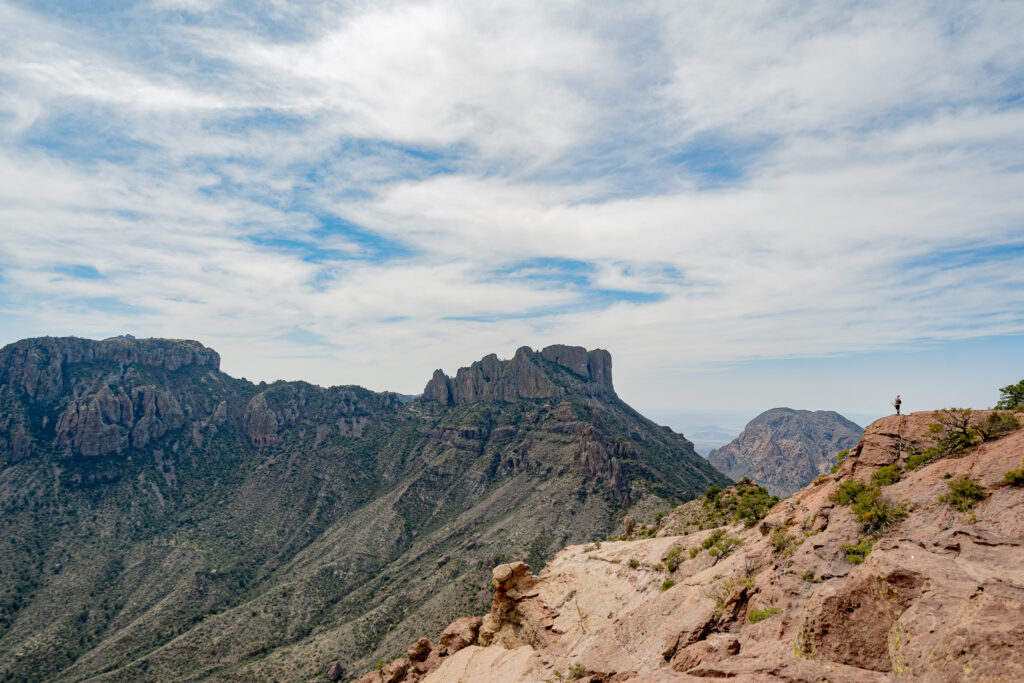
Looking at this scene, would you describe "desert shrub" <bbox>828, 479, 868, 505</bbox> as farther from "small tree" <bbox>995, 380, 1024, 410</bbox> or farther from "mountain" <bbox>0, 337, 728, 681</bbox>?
"mountain" <bbox>0, 337, 728, 681</bbox>

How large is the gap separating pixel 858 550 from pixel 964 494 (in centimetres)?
540

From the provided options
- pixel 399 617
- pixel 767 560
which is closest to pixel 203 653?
pixel 399 617

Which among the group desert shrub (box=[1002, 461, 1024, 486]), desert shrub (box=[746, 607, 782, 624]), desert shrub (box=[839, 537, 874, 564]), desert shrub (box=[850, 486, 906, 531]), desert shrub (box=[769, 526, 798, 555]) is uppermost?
desert shrub (box=[1002, 461, 1024, 486])

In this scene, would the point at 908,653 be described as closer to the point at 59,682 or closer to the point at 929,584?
the point at 929,584

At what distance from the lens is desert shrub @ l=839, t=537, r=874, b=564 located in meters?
23.1

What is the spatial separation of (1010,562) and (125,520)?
233 metres

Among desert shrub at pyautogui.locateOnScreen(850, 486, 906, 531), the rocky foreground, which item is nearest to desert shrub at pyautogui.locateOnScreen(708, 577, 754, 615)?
the rocky foreground

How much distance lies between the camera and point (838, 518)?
89.9ft

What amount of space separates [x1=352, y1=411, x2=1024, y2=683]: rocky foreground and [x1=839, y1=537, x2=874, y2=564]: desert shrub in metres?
0.08

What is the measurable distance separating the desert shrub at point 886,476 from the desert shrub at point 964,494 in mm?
5276

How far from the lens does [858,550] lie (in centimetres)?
2347

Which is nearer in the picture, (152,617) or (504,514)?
(152,617)

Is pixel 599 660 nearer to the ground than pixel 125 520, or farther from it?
farther from it

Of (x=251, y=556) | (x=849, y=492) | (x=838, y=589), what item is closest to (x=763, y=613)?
(x=838, y=589)
